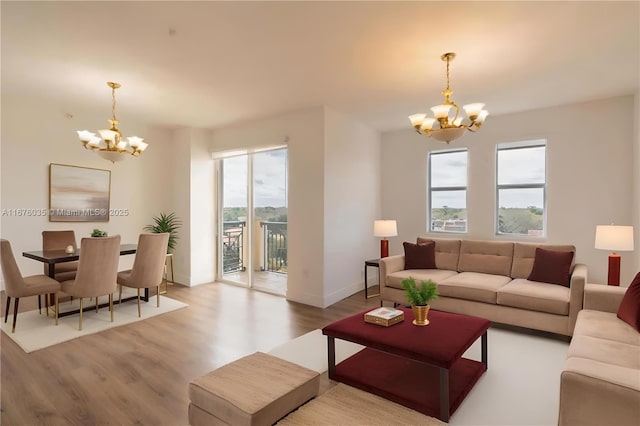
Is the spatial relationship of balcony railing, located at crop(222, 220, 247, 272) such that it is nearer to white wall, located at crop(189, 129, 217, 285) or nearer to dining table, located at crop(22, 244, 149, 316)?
white wall, located at crop(189, 129, 217, 285)

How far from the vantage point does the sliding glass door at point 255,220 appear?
18.4ft

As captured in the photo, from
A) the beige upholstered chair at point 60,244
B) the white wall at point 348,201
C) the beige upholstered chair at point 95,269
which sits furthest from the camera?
the white wall at point 348,201

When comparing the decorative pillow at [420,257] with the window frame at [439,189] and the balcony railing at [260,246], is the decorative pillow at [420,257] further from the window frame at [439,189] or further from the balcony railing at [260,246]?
the balcony railing at [260,246]

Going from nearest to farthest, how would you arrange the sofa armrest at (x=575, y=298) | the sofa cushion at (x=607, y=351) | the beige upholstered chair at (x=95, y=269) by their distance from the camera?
the sofa cushion at (x=607, y=351) < the sofa armrest at (x=575, y=298) < the beige upholstered chair at (x=95, y=269)

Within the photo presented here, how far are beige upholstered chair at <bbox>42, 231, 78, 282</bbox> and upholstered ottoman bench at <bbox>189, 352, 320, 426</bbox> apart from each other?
3437 millimetres

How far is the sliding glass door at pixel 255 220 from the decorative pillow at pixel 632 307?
4.14m

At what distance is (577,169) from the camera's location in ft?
14.9

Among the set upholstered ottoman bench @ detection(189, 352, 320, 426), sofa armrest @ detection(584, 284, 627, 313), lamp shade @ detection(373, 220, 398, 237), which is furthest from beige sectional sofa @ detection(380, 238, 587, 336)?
upholstered ottoman bench @ detection(189, 352, 320, 426)

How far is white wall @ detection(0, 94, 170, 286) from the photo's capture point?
478cm

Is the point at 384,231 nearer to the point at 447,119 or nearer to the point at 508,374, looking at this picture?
the point at 447,119

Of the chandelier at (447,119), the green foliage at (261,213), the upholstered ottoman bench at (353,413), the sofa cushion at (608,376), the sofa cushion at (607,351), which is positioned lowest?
the upholstered ottoman bench at (353,413)

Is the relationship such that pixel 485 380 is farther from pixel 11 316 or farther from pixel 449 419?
pixel 11 316

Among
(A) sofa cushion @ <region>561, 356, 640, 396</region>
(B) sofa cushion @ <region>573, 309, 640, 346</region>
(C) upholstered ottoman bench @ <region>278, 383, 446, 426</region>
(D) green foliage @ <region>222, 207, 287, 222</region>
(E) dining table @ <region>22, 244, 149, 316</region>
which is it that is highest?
(D) green foliage @ <region>222, 207, 287, 222</region>

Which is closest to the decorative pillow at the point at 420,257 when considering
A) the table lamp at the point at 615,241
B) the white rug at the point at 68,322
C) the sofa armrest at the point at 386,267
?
the sofa armrest at the point at 386,267
